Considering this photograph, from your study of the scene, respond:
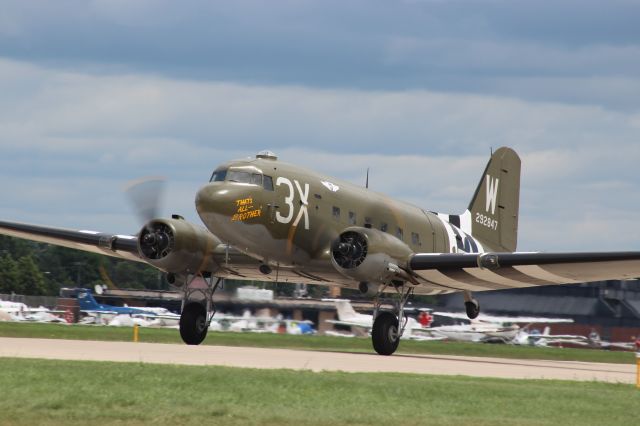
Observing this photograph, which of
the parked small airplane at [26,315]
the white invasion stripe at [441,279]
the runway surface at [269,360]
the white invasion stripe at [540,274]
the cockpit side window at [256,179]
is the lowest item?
the parked small airplane at [26,315]

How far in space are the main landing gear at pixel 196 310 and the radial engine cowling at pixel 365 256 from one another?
4.95m

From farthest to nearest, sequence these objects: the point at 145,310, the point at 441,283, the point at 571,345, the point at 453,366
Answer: the point at 145,310 → the point at 571,345 → the point at 441,283 → the point at 453,366

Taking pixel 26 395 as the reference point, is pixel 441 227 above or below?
above

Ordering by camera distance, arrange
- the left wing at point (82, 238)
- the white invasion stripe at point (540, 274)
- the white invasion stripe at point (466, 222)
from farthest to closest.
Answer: the white invasion stripe at point (466, 222)
the left wing at point (82, 238)
the white invasion stripe at point (540, 274)

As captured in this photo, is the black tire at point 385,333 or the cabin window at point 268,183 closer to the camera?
the cabin window at point 268,183

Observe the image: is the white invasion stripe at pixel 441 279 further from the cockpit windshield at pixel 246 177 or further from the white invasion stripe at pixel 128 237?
the white invasion stripe at pixel 128 237

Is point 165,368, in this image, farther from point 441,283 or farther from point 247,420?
point 441,283

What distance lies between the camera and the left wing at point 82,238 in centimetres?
3319

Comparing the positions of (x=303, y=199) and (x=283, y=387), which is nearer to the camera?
(x=283, y=387)

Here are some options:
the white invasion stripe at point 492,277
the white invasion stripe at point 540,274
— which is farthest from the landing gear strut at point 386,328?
the white invasion stripe at point 540,274

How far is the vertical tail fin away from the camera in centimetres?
3866

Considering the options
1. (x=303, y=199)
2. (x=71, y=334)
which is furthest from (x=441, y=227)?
(x=71, y=334)

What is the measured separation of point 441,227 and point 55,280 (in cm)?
8011

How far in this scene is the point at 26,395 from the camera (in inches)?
655
